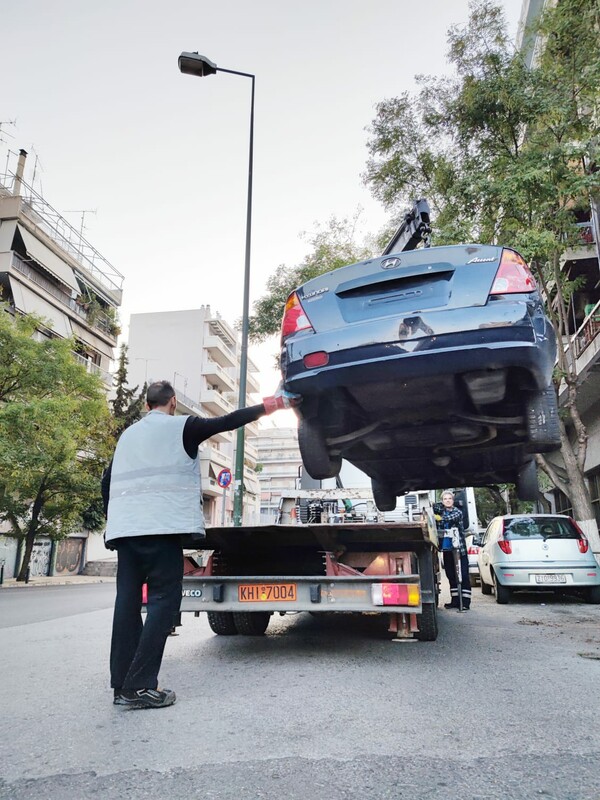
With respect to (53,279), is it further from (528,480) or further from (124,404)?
(528,480)

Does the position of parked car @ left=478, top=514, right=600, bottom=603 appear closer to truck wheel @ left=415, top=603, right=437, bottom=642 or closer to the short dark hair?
truck wheel @ left=415, top=603, right=437, bottom=642

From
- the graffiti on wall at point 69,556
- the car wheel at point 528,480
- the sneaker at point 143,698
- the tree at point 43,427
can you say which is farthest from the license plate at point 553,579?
the graffiti on wall at point 69,556

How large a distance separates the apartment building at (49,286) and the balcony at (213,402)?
44.3ft

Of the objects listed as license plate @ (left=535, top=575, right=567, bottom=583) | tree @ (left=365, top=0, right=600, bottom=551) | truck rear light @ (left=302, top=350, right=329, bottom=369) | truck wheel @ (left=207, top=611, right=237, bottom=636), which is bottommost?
truck wheel @ (left=207, top=611, right=237, bottom=636)

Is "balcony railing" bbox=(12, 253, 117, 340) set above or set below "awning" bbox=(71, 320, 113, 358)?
above

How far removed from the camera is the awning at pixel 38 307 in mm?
26609

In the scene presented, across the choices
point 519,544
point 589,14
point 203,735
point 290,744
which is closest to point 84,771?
point 203,735

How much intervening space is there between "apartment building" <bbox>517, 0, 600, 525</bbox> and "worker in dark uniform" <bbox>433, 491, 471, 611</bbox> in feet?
22.4

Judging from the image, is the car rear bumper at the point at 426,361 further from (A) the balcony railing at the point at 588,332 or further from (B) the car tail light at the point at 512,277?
(A) the balcony railing at the point at 588,332

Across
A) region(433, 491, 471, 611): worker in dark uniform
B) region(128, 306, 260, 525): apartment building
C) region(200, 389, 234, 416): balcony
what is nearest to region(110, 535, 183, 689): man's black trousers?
region(433, 491, 471, 611): worker in dark uniform

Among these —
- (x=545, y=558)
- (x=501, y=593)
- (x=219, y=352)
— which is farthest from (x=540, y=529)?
(x=219, y=352)

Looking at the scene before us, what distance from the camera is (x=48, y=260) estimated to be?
94.6 feet

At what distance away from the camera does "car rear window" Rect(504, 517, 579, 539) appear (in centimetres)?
937

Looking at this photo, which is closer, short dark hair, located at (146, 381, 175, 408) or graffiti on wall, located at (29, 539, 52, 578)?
short dark hair, located at (146, 381, 175, 408)
